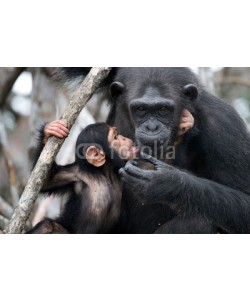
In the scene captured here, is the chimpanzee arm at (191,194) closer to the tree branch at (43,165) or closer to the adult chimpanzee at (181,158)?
the adult chimpanzee at (181,158)

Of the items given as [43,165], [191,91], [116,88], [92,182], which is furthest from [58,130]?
[191,91]

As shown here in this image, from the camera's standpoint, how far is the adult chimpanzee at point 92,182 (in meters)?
6.91

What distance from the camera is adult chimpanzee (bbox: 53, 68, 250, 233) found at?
21.5ft

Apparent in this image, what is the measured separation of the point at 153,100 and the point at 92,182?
1156 millimetres

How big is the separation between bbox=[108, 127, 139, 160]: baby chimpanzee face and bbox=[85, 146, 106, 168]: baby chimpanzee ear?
6.0 inches

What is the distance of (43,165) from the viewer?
5977 mm

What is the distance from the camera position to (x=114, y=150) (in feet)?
23.1

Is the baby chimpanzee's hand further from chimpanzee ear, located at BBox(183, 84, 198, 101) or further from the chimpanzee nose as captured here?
chimpanzee ear, located at BBox(183, 84, 198, 101)

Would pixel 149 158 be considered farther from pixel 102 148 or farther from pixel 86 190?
pixel 86 190

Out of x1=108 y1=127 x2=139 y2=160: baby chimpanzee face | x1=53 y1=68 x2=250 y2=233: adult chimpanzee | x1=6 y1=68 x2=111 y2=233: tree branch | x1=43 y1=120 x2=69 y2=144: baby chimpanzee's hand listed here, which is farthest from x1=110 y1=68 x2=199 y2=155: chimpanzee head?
x1=43 y1=120 x2=69 y2=144: baby chimpanzee's hand

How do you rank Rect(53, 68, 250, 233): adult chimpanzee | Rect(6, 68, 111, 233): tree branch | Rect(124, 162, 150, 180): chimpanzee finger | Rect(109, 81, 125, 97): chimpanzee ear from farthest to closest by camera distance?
Rect(109, 81, 125, 97): chimpanzee ear
Rect(53, 68, 250, 233): adult chimpanzee
Rect(124, 162, 150, 180): chimpanzee finger
Rect(6, 68, 111, 233): tree branch

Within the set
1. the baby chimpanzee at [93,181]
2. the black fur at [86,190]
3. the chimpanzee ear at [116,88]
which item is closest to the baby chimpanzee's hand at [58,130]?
the black fur at [86,190]
